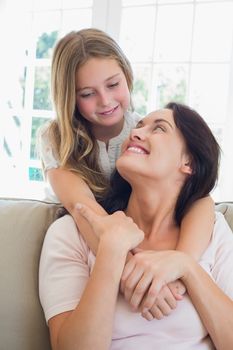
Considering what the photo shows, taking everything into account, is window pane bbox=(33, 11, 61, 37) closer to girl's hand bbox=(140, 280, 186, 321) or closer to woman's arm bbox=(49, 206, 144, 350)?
woman's arm bbox=(49, 206, 144, 350)

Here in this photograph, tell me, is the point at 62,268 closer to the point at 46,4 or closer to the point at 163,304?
the point at 163,304

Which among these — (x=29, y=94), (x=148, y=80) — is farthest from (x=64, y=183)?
(x=29, y=94)

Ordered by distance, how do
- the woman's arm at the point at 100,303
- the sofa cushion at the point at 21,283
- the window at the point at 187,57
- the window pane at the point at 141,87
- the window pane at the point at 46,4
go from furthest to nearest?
the window pane at the point at 46,4 → the window pane at the point at 141,87 → the window at the point at 187,57 → the sofa cushion at the point at 21,283 → the woman's arm at the point at 100,303

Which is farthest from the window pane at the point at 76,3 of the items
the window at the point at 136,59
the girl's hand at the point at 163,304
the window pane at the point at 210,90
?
the girl's hand at the point at 163,304

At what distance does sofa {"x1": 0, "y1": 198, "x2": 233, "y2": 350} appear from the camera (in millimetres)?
1240

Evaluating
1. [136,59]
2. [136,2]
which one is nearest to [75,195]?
[136,59]

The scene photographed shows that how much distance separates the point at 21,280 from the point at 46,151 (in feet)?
1.69

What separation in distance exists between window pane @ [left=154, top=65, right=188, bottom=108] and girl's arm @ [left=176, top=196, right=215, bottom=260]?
144 cm

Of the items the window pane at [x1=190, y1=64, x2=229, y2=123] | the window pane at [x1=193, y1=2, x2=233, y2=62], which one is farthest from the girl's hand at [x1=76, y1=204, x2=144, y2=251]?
the window pane at [x1=193, y1=2, x2=233, y2=62]

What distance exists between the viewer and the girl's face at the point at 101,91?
1.55 metres

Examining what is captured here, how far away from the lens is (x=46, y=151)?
1.61 m

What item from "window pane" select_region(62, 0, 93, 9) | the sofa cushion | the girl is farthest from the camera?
"window pane" select_region(62, 0, 93, 9)

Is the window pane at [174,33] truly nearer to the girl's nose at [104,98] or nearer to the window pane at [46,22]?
the window pane at [46,22]

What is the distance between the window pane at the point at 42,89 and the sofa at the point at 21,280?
177 cm
